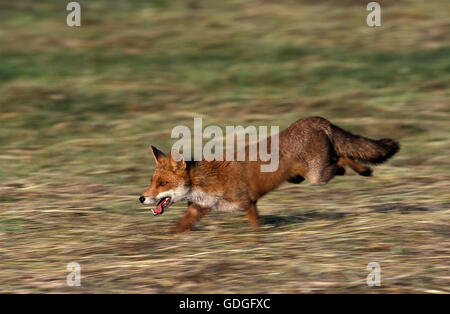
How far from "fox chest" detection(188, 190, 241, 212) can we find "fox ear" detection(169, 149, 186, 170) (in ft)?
→ 1.09

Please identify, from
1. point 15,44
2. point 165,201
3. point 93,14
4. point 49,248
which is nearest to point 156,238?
point 165,201

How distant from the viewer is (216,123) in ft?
54.0

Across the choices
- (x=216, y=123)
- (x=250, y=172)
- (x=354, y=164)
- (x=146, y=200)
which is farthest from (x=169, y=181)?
(x=216, y=123)

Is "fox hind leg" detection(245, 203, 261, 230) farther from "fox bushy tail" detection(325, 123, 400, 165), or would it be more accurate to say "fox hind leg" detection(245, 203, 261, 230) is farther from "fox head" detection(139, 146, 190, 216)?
"fox bushy tail" detection(325, 123, 400, 165)

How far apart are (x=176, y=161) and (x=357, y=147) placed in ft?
7.88

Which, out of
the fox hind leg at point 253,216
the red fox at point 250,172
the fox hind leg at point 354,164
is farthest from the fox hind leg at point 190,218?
the fox hind leg at point 354,164

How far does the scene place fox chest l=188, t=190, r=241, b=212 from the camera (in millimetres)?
10492

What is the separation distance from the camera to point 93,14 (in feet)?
77.8

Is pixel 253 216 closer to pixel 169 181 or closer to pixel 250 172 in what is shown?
pixel 250 172

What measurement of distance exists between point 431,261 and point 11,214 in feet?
17.6

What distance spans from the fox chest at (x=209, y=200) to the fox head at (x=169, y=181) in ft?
0.36

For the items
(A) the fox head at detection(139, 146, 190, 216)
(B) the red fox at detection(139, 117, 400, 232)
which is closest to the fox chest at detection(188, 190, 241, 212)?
(B) the red fox at detection(139, 117, 400, 232)

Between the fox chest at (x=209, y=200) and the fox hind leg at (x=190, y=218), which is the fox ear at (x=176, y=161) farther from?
the fox hind leg at (x=190, y=218)
